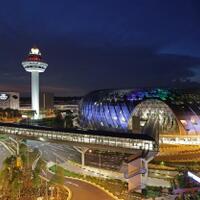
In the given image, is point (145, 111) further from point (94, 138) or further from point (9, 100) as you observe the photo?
point (9, 100)

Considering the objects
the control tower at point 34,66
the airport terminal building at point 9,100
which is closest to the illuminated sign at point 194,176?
the control tower at point 34,66

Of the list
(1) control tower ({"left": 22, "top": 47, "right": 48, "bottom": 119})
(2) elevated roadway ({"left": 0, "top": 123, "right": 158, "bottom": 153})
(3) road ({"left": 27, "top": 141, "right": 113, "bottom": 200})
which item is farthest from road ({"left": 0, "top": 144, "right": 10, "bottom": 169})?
(1) control tower ({"left": 22, "top": 47, "right": 48, "bottom": 119})

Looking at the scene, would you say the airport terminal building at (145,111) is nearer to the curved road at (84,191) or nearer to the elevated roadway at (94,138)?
the elevated roadway at (94,138)

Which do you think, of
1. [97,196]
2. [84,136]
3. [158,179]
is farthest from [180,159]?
[97,196]

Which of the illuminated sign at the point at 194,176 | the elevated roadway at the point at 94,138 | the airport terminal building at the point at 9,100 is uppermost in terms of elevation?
the airport terminal building at the point at 9,100

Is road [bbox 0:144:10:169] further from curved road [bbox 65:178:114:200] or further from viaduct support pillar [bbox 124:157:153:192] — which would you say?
viaduct support pillar [bbox 124:157:153:192]

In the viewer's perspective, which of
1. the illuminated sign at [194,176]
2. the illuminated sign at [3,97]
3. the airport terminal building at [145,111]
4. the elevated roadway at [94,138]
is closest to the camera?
the illuminated sign at [194,176]

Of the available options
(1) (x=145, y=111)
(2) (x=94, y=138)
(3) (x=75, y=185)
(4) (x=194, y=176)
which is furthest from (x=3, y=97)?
(4) (x=194, y=176)

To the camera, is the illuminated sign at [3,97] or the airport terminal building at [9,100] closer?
the illuminated sign at [3,97]

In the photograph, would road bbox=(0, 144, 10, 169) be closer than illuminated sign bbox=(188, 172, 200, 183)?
No

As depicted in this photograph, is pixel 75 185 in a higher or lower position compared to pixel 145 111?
lower

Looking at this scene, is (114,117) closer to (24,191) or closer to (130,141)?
(130,141)
